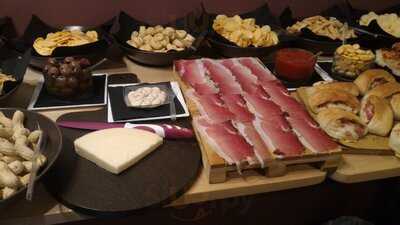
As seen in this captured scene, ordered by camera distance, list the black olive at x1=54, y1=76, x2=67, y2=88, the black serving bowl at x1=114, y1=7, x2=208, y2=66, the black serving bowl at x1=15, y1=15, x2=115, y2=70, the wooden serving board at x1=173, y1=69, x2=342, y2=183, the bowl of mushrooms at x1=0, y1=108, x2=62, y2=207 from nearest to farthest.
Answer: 1. the bowl of mushrooms at x1=0, y1=108, x2=62, y2=207
2. the wooden serving board at x1=173, y1=69, x2=342, y2=183
3. the black olive at x1=54, y1=76, x2=67, y2=88
4. the black serving bowl at x1=15, y1=15, x2=115, y2=70
5. the black serving bowl at x1=114, y1=7, x2=208, y2=66

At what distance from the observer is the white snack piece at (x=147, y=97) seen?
3.38 ft

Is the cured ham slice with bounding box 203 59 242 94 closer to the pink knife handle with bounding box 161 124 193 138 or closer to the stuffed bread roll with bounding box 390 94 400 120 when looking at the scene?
the pink knife handle with bounding box 161 124 193 138

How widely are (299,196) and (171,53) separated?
2.69ft

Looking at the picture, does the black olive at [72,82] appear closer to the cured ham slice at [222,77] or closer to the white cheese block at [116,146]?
the white cheese block at [116,146]

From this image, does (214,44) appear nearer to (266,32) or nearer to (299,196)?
(266,32)

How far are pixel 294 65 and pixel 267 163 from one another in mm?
487

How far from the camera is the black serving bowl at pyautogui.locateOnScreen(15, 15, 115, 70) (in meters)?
1.17

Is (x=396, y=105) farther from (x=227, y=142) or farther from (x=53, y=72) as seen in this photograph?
(x=53, y=72)

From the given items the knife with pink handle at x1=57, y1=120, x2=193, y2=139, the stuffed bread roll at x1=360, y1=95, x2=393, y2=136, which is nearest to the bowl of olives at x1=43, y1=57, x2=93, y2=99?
the knife with pink handle at x1=57, y1=120, x2=193, y2=139

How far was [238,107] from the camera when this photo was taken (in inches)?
39.5

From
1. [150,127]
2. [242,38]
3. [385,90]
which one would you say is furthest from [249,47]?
[150,127]

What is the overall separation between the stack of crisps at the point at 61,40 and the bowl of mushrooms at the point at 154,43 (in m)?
0.11

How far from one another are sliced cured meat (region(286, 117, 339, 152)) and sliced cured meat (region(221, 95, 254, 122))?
110 mm

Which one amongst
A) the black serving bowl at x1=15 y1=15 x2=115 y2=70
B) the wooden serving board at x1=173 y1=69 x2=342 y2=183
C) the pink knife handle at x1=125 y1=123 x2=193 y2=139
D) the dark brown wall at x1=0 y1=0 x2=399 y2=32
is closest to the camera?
the wooden serving board at x1=173 y1=69 x2=342 y2=183
